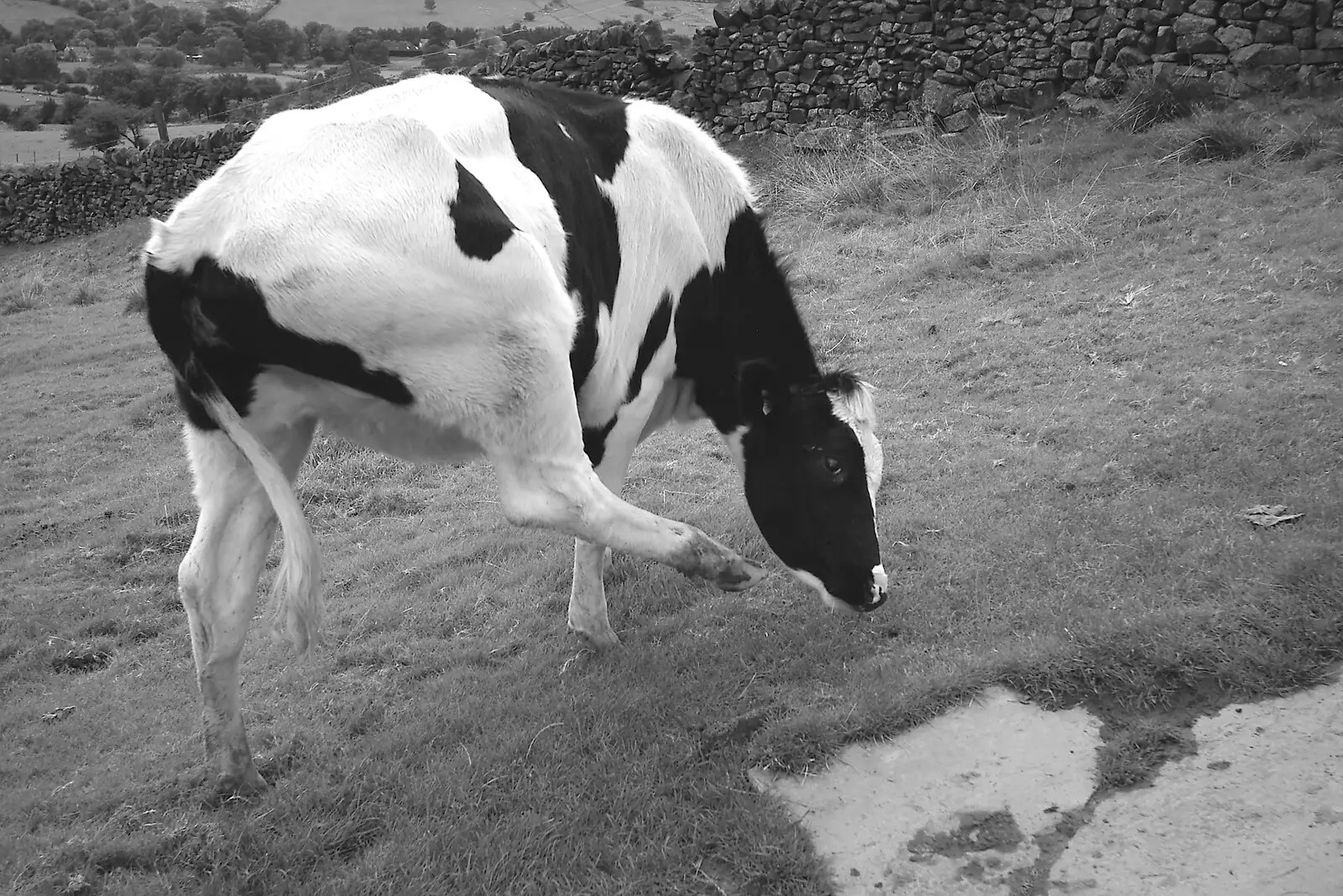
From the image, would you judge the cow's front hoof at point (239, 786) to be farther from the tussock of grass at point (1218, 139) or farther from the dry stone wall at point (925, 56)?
the dry stone wall at point (925, 56)

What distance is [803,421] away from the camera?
3955 millimetres

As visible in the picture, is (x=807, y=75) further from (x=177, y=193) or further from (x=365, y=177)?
(x=177, y=193)

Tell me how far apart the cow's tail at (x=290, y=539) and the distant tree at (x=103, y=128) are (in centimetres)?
2534

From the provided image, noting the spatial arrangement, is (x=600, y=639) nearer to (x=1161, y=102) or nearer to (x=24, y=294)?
(x=1161, y=102)

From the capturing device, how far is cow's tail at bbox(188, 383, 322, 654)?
9.51ft

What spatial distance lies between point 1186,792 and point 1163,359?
11.8 ft

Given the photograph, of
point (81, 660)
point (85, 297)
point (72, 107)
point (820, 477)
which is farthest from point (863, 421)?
point (72, 107)

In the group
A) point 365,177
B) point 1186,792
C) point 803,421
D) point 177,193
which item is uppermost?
point 365,177

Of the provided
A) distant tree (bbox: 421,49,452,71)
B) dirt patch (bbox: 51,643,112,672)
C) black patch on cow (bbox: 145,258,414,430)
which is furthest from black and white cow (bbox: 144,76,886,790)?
distant tree (bbox: 421,49,452,71)

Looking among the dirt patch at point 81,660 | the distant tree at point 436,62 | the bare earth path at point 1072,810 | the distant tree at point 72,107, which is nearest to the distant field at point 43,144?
the distant tree at point 72,107

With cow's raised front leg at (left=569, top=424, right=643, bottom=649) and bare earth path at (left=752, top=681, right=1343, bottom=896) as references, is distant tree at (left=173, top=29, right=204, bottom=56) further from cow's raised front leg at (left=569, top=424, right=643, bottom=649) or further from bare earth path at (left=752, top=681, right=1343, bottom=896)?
bare earth path at (left=752, top=681, right=1343, bottom=896)

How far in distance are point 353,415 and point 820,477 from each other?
1.76 m

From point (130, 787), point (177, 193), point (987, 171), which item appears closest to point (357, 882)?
point (130, 787)

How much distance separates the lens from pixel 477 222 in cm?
283
